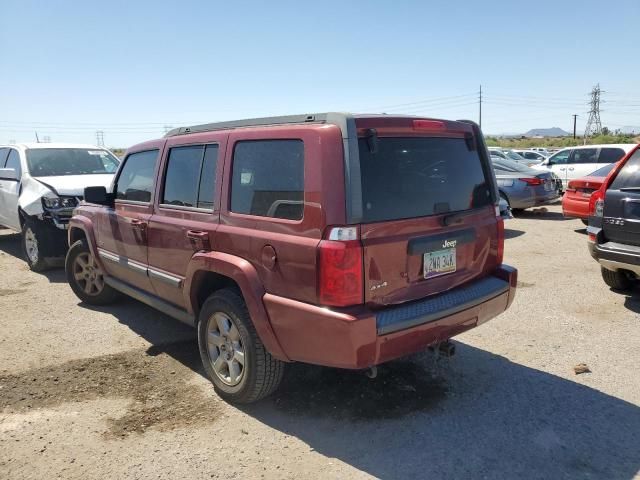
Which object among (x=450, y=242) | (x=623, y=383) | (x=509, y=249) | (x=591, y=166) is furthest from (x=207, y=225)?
(x=591, y=166)

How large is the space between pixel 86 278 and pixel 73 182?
2.54 m

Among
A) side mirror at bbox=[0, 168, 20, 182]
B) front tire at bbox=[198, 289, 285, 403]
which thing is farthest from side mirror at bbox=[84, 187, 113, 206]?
side mirror at bbox=[0, 168, 20, 182]

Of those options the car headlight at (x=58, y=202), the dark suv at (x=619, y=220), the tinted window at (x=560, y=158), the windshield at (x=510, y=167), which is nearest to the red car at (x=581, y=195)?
the windshield at (x=510, y=167)

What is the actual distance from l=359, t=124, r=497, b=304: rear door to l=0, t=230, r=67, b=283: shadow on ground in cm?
586

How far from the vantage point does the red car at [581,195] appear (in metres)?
9.72

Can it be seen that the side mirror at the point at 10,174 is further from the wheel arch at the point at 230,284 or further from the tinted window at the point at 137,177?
the wheel arch at the point at 230,284

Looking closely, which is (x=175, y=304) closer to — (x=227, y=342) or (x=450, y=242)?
(x=227, y=342)

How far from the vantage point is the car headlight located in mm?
7207

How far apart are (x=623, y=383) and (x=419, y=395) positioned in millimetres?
1552

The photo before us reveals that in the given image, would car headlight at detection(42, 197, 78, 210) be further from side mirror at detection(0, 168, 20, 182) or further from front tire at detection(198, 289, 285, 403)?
front tire at detection(198, 289, 285, 403)

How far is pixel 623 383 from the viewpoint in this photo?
3.74m

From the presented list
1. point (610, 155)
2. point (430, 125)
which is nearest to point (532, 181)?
point (610, 155)

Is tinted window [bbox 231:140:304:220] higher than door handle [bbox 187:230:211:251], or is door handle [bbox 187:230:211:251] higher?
tinted window [bbox 231:140:304:220]

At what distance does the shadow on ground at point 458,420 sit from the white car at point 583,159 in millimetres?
13013
